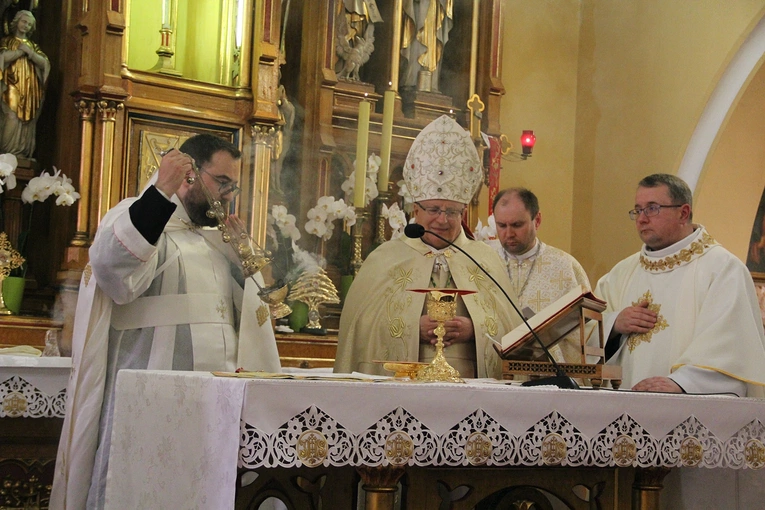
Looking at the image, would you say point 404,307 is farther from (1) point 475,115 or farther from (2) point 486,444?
(1) point 475,115

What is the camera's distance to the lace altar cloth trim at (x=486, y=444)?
9.21 ft

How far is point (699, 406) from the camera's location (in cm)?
348

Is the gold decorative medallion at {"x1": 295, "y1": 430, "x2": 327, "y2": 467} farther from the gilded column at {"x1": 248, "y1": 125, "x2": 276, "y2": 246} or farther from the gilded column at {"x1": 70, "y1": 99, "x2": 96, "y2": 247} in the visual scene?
the gilded column at {"x1": 248, "y1": 125, "x2": 276, "y2": 246}

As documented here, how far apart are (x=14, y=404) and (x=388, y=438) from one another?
7.25ft

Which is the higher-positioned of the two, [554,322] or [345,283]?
[345,283]

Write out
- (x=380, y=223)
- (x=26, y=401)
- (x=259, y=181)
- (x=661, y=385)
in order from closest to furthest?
(x=661, y=385)
(x=26, y=401)
(x=259, y=181)
(x=380, y=223)

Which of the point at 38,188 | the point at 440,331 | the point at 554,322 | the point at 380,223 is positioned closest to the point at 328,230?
the point at 380,223

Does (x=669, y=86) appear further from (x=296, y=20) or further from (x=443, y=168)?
(x=443, y=168)

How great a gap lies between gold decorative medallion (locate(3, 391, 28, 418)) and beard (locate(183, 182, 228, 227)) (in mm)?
1032

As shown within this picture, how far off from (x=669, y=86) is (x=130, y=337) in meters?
4.71

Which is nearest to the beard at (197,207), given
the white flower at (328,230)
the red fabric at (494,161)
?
the white flower at (328,230)

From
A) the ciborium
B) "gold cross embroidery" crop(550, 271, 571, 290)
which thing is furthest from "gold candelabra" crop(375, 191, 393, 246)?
the ciborium

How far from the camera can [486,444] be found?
3055mm

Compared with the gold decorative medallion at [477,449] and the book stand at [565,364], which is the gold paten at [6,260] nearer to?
the book stand at [565,364]
